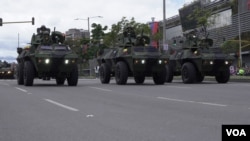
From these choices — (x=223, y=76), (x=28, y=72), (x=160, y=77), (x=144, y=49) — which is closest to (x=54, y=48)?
(x=28, y=72)

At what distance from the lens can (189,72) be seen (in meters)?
25.4

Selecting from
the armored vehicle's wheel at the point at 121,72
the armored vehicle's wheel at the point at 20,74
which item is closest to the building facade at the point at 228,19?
the armored vehicle's wheel at the point at 121,72

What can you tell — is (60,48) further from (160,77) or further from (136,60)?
(160,77)

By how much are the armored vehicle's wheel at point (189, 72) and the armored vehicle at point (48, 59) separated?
19.2 ft

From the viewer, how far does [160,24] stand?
80.8 m

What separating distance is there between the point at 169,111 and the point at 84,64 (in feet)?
208

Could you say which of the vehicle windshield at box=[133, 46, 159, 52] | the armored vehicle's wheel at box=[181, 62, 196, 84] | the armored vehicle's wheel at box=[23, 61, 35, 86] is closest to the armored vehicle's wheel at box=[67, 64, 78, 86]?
the armored vehicle's wheel at box=[23, 61, 35, 86]

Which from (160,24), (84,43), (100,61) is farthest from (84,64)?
(100,61)

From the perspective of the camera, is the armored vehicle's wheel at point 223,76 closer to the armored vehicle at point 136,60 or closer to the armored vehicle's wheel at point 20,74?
the armored vehicle at point 136,60

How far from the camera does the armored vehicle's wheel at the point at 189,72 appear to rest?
2544 centimetres

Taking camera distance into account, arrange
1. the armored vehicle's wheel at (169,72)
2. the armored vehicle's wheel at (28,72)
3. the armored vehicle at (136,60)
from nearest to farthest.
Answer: the armored vehicle's wheel at (28,72) → the armored vehicle at (136,60) → the armored vehicle's wheel at (169,72)

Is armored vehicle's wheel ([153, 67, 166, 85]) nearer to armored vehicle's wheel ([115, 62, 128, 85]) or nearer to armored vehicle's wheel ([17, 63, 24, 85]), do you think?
armored vehicle's wheel ([115, 62, 128, 85])

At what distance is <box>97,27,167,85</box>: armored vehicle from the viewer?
79.8 feet

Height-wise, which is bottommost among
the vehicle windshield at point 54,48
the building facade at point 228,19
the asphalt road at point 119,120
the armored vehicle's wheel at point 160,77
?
the asphalt road at point 119,120
